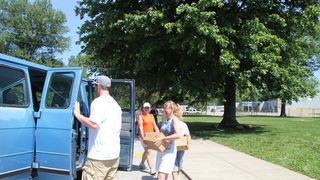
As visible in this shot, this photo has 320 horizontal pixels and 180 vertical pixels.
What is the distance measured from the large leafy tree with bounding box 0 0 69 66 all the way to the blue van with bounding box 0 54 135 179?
5864 cm

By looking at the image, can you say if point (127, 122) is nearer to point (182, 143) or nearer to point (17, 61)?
point (182, 143)

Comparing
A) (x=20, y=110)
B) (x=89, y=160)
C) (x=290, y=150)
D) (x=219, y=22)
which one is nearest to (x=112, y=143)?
(x=89, y=160)

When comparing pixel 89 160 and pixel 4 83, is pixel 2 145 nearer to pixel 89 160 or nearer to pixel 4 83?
pixel 4 83

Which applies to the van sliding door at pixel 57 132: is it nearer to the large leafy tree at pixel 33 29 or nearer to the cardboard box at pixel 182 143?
the cardboard box at pixel 182 143

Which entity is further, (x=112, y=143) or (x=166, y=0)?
(x=166, y=0)

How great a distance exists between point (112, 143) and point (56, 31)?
212 ft

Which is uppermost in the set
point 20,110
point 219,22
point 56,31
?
point 56,31

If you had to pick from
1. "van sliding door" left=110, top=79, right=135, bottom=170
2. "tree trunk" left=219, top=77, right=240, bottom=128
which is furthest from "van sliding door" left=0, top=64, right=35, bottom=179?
"tree trunk" left=219, top=77, right=240, bottom=128

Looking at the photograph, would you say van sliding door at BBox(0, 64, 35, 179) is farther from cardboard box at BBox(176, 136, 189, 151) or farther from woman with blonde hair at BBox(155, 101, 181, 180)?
cardboard box at BBox(176, 136, 189, 151)

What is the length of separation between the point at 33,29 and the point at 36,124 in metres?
62.9

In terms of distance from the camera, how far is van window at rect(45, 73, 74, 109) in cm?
720

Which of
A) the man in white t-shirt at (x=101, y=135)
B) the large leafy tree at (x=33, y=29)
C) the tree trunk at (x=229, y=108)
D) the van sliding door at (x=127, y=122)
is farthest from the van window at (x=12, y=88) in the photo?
the large leafy tree at (x=33, y=29)

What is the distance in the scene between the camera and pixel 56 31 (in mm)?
68250

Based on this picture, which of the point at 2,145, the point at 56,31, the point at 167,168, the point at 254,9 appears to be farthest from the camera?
the point at 56,31
